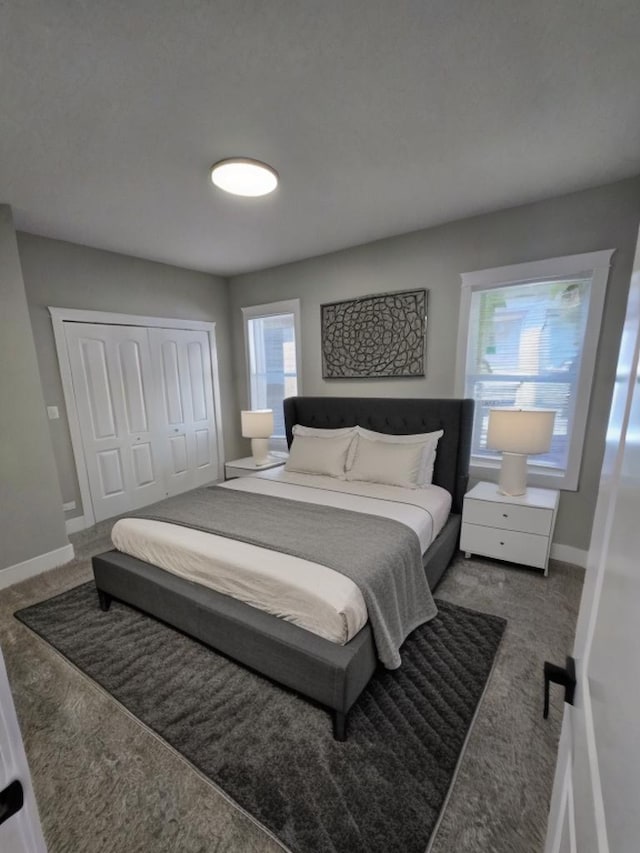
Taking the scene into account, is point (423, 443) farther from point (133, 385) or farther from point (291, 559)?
point (133, 385)

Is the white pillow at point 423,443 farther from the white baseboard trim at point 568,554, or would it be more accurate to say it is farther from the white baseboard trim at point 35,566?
the white baseboard trim at point 35,566

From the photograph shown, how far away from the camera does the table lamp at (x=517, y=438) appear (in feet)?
7.85

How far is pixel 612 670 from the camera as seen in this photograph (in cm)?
46

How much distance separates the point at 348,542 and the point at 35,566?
8.35 ft

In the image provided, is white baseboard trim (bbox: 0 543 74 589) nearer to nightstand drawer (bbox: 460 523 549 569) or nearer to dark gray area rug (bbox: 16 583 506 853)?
dark gray area rug (bbox: 16 583 506 853)

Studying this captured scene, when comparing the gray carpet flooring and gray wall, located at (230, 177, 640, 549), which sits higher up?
gray wall, located at (230, 177, 640, 549)

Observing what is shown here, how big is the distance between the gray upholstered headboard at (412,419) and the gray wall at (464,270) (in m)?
0.21

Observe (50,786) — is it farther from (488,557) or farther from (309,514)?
(488,557)

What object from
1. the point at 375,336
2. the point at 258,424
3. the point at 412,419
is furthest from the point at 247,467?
the point at 375,336

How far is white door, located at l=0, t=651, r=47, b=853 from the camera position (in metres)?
0.53

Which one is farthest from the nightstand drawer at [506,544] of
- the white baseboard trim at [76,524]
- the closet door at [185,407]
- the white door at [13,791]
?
the white baseboard trim at [76,524]

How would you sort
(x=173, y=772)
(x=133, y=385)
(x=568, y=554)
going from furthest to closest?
(x=133, y=385) → (x=568, y=554) → (x=173, y=772)

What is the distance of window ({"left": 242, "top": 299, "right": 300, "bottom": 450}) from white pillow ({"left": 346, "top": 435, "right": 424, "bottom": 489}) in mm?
1400

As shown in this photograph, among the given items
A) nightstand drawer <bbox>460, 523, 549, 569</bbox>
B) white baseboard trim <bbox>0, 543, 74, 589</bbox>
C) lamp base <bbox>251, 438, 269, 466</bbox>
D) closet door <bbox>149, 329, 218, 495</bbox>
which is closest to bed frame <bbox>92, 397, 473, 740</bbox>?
nightstand drawer <bbox>460, 523, 549, 569</bbox>
